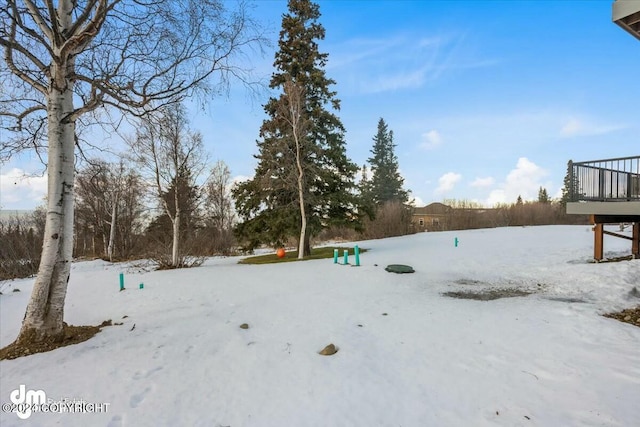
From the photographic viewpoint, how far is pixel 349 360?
413cm

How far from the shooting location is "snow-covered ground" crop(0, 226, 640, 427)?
3.05 meters

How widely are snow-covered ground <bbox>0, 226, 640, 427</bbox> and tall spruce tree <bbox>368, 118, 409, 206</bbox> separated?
99.8 feet

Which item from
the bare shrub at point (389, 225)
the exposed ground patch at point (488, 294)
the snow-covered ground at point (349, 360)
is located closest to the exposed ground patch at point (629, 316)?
the snow-covered ground at point (349, 360)

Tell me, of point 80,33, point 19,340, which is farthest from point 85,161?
point 19,340

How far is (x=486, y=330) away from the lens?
194 inches

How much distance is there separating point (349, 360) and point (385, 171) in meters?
36.1

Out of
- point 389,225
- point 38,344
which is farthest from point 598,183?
point 389,225

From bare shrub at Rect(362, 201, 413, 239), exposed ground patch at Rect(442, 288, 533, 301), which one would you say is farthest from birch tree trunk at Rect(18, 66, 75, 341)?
bare shrub at Rect(362, 201, 413, 239)

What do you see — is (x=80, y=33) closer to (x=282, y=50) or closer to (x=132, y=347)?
(x=132, y=347)

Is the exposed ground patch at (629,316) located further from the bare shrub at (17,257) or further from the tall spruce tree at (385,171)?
the tall spruce tree at (385,171)

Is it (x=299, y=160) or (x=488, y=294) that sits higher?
(x=299, y=160)

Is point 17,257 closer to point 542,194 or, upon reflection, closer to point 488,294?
point 488,294

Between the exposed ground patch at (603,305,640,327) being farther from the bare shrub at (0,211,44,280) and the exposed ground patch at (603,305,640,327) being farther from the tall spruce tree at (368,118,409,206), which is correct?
the tall spruce tree at (368,118,409,206)

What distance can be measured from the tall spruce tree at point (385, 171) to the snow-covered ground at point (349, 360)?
30.4 meters
